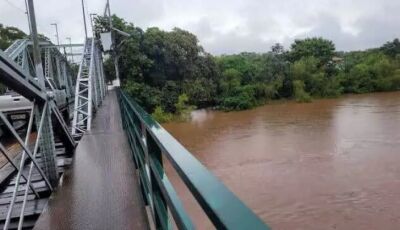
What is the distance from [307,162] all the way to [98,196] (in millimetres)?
13478

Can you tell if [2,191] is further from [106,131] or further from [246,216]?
[246,216]

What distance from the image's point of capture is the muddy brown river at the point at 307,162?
33.6ft

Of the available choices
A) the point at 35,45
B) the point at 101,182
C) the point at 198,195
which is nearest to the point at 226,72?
the point at 35,45

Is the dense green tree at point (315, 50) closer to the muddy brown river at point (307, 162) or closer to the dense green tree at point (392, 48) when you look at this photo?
the dense green tree at point (392, 48)

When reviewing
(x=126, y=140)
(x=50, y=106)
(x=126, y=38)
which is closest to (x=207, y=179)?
(x=50, y=106)

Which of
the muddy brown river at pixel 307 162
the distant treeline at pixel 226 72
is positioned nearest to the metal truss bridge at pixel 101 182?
the muddy brown river at pixel 307 162

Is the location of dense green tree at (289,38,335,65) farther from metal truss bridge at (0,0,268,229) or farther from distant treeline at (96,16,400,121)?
metal truss bridge at (0,0,268,229)

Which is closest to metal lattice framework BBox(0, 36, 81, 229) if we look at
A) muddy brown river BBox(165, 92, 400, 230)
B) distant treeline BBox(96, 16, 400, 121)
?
muddy brown river BBox(165, 92, 400, 230)

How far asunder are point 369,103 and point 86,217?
31399mm

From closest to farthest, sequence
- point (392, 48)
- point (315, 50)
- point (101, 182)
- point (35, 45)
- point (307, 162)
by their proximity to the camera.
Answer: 1. point (101, 182)
2. point (35, 45)
3. point (307, 162)
4. point (315, 50)
5. point (392, 48)

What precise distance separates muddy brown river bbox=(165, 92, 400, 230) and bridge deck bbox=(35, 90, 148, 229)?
925 millimetres

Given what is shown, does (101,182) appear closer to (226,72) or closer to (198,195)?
(198,195)

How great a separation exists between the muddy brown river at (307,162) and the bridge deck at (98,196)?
36.4 inches

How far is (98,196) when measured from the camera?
104 inches
